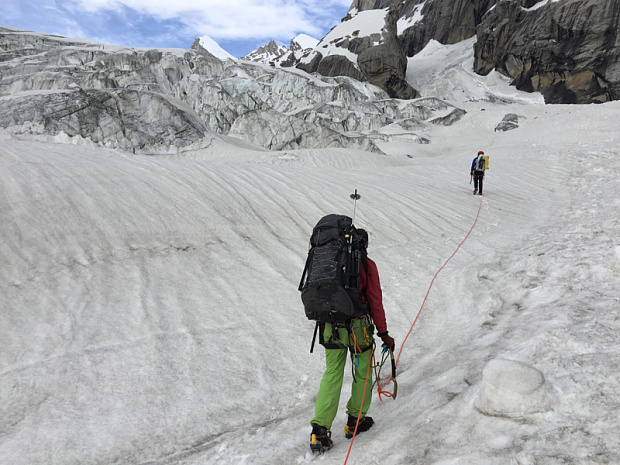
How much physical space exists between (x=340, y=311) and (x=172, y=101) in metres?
28.7

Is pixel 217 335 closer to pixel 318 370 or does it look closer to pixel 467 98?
pixel 318 370

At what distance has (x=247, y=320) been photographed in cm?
552

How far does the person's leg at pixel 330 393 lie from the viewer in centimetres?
296

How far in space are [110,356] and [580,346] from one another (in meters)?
4.86

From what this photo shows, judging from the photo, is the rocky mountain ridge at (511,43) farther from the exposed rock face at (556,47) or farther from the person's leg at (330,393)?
the person's leg at (330,393)

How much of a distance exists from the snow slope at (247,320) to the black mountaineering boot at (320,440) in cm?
12

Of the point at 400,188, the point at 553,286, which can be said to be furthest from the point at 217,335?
the point at 400,188

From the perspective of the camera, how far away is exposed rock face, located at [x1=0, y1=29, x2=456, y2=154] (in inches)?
958

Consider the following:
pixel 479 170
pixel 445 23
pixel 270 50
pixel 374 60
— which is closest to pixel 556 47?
pixel 374 60

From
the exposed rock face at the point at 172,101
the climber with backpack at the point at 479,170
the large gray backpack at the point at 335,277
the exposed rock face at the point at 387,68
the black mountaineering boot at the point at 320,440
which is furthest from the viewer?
the exposed rock face at the point at 387,68

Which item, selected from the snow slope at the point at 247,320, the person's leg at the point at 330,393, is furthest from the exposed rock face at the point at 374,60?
the person's leg at the point at 330,393

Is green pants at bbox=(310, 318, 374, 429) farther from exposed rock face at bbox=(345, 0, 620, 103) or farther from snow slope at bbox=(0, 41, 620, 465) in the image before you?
exposed rock face at bbox=(345, 0, 620, 103)

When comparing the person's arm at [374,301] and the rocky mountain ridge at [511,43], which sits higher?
the rocky mountain ridge at [511,43]

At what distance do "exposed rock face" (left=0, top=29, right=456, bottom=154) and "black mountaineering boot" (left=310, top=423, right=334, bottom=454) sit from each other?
25965 mm
